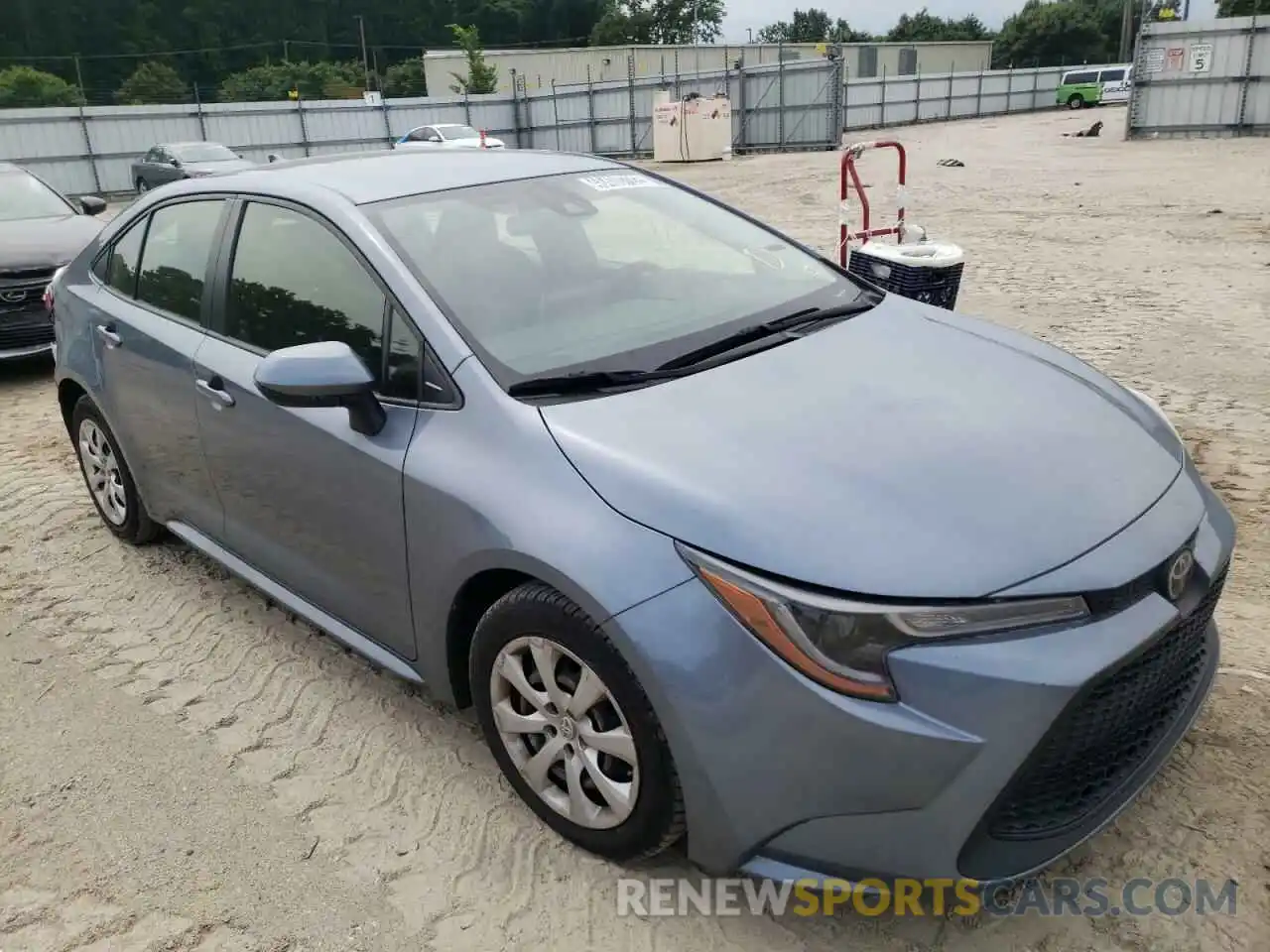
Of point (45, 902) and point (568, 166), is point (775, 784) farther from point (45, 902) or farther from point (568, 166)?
point (568, 166)

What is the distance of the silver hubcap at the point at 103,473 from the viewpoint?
4.26m

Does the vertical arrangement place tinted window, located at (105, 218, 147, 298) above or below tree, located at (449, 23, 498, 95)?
below

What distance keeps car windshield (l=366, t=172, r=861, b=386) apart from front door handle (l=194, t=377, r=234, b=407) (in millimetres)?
786

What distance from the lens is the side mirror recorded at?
8.25 feet

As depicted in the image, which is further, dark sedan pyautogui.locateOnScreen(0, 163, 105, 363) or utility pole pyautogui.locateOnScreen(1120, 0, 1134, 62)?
utility pole pyautogui.locateOnScreen(1120, 0, 1134, 62)

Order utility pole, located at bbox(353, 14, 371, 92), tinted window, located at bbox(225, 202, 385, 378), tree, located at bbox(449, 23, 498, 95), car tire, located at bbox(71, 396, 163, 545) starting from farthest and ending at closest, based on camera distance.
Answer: utility pole, located at bbox(353, 14, 371, 92) < tree, located at bbox(449, 23, 498, 95) < car tire, located at bbox(71, 396, 163, 545) < tinted window, located at bbox(225, 202, 385, 378)

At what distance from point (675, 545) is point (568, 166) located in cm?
190

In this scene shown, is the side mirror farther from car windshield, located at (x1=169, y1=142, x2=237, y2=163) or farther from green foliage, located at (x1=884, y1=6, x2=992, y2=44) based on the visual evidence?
green foliage, located at (x1=884, y1=6, x2=992, y2=44)

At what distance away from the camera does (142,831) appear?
2664 mm

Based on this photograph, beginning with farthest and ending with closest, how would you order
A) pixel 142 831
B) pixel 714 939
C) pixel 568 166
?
1. pixel 568 166
2. pixel 142 831
3. pixel 714 939

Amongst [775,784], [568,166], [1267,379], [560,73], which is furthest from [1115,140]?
[560,73]

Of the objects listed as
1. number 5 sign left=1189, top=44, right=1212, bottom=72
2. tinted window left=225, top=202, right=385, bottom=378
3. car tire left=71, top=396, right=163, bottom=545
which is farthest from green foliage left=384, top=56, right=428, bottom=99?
tinted window left=225, top=202, right=385, bottom=378

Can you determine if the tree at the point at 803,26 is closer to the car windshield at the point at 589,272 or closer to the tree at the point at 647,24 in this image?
the tree at the point at 647,24

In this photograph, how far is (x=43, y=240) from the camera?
25.0 feet
